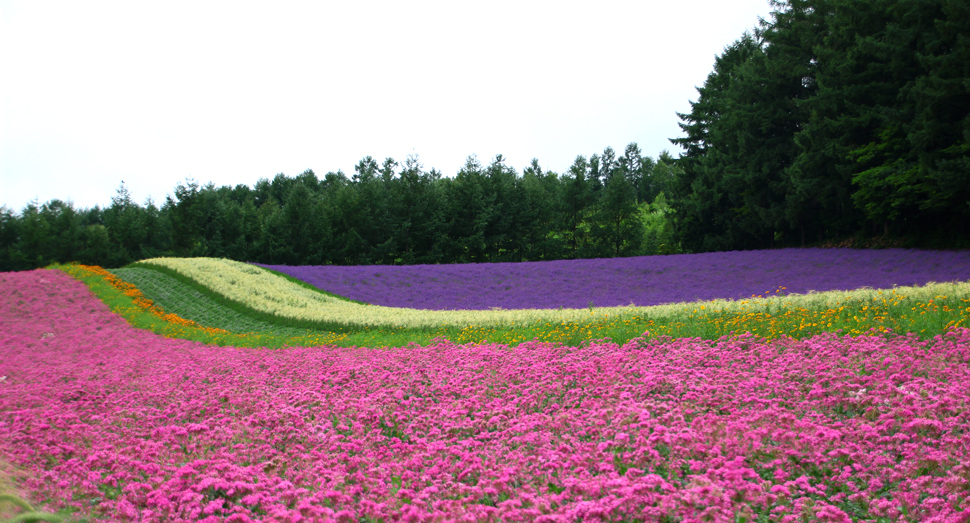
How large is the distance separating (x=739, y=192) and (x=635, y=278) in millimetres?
20116

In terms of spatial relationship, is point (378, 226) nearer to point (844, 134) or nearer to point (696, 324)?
point (844, 134)

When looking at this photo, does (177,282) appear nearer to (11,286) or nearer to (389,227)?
(11,286)

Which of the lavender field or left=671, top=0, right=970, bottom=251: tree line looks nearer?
the lavender field

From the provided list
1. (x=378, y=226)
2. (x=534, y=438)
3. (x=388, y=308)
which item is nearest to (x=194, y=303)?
(x=388, y=308)

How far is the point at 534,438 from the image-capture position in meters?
5.27

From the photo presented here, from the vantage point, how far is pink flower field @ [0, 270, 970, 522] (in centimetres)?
396

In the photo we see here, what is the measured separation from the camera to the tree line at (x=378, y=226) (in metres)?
57.1

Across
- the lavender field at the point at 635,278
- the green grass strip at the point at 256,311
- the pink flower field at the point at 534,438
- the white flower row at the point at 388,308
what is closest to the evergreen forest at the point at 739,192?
the lavender field at the point at 635,278

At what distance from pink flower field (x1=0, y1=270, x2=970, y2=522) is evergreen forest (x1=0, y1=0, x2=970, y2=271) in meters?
26.4

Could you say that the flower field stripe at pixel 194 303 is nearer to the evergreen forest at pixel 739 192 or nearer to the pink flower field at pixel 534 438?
the pink flower field at pixel 534 438

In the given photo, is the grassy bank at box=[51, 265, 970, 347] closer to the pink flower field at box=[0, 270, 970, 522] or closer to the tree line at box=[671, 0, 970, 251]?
the pink flower field at box=[0, 270, 970, 522]

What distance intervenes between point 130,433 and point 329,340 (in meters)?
10.3

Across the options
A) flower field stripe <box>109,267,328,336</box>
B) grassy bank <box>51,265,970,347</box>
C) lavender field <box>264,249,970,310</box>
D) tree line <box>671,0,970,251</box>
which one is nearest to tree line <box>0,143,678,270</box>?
tree line <box>671,0,970,251</box>

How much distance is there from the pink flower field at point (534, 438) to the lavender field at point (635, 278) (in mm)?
16293
